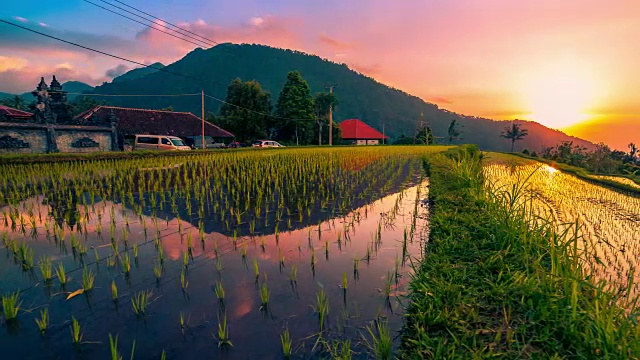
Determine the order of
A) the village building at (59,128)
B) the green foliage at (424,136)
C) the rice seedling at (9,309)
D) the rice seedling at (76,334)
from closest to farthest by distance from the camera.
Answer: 1. the rice seedling at (76,334)
2. the rice seedling at (9,309)
3. the village building at (59,128)
4. the green foliage at (424,136)

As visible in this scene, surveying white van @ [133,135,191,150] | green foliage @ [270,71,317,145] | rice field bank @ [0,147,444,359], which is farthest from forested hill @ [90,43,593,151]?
rice field bank @ [0,147,444,359]

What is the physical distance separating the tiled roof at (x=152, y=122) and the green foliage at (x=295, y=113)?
11167mm

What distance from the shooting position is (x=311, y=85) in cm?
13200

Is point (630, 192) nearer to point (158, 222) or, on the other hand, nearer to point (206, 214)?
point (206, 214)

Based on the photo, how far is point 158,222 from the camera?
6.10 metres

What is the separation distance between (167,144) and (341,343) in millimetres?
24108

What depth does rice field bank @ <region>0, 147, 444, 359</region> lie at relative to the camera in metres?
2.64

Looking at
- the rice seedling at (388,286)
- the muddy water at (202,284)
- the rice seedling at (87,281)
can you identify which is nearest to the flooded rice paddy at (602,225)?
the rice seedling at (388,286)

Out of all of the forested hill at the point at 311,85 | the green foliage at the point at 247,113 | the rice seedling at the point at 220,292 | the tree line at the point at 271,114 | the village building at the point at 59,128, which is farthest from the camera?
the forested hill at the point at 311,85

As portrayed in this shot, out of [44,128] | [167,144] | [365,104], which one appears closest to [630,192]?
[167,144]

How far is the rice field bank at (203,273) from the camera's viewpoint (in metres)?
2.64

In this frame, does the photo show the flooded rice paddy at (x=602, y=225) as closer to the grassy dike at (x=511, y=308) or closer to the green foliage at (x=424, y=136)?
the grassy dike at (x=511, y=308)

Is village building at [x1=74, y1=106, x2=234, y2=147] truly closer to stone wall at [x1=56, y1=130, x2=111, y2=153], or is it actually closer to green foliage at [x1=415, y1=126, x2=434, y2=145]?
stone wall at [x1=56, y1=130, x2=111, y2=153]

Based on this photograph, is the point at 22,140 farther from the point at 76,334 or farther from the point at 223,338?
the point at 223,338
